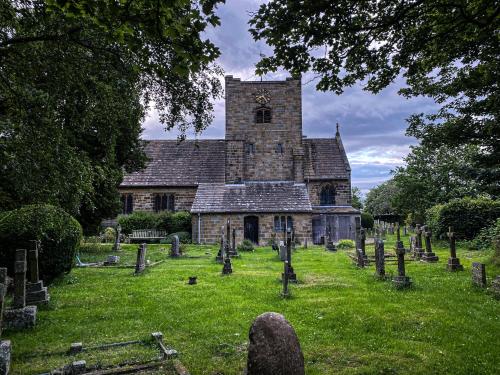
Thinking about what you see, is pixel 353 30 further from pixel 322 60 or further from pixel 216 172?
pixel 216 172

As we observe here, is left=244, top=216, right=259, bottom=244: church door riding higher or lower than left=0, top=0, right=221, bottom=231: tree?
lower

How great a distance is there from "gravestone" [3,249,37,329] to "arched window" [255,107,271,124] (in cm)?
2687

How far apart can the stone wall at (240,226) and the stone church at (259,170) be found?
5.73 ft

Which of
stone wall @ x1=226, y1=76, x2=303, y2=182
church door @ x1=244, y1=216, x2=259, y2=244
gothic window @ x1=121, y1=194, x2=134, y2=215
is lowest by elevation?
church door @ x1=244, y1=216, x2=259, y2=244

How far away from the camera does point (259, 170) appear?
32.3m

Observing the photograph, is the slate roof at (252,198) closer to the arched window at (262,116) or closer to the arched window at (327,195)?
the arched window at (327,195)

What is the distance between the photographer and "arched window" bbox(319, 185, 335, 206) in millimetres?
33094

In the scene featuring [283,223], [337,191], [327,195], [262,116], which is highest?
[262,116]

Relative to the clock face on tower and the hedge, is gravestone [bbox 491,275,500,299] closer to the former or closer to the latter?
the hedge

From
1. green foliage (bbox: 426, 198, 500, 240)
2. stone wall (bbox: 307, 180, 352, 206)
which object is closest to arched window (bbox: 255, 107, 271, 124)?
stone wall (bbox: 307, 180, 352, 206)

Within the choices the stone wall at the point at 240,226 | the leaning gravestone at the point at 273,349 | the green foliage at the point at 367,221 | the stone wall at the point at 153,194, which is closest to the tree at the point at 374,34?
the leaning gravestone at the point at 273,349

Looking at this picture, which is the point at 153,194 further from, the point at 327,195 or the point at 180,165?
the point at 327,195

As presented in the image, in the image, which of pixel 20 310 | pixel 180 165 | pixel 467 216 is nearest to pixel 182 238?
pixel 180 165

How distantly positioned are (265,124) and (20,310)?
27.3 meters
